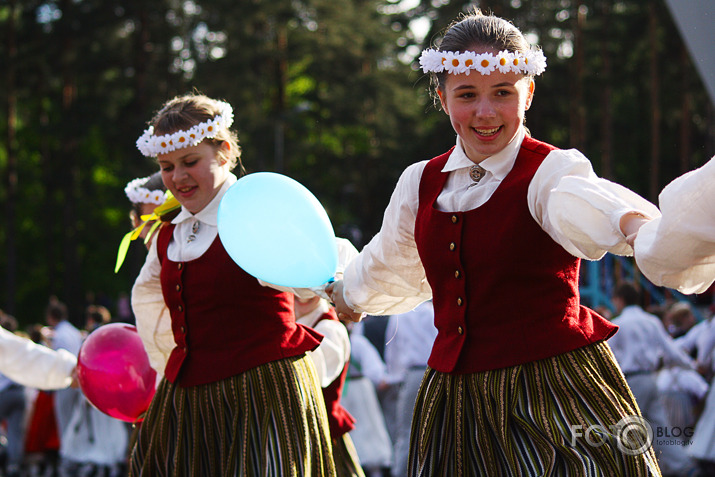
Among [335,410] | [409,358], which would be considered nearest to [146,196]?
[335,410]

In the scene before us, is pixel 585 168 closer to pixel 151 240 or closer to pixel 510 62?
pixel 510 62

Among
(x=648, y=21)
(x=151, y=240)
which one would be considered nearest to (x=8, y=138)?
(x=648, y=21)

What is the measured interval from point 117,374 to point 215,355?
0.97m

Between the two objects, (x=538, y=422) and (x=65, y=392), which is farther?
(x=65, y=392)

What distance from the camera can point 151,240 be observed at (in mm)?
4129

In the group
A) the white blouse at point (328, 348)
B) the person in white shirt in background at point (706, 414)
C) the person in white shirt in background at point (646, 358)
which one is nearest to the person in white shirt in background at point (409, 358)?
the person in white shirt in background at point (646, 358)

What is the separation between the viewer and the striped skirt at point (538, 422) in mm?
2494

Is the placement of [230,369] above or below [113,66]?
below

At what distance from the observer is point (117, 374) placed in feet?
13.9

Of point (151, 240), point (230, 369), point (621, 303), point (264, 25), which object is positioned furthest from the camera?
point (264, 25)

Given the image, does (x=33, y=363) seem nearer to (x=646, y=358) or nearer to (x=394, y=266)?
(x=394, y=266)

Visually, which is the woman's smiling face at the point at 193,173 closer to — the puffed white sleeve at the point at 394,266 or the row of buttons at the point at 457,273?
the puffed white sleeve at the point at 394,266

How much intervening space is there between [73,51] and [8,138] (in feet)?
8.26

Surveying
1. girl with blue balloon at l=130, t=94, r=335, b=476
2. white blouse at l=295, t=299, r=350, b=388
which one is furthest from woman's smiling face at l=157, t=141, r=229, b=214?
white blouse at l=295, t=299, r=350, b=388
